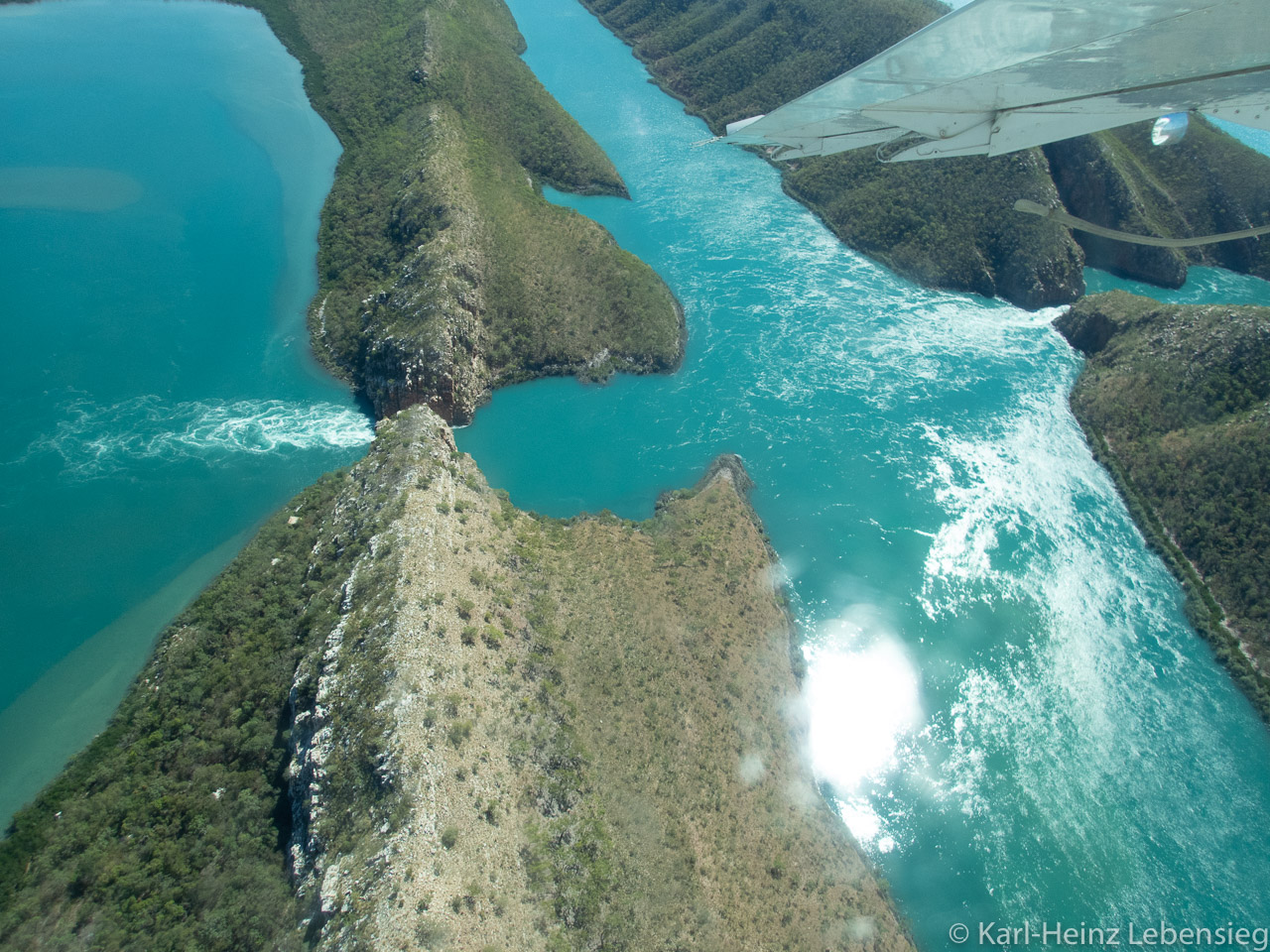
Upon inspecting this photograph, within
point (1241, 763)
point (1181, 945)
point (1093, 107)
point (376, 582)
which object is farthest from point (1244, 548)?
point (376, 582)

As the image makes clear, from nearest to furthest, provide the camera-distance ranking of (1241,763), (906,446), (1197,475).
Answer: (1241,763)
(1197,475)
(906,446)

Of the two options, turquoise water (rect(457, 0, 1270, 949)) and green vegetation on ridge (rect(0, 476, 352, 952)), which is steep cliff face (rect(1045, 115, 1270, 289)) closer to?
turquoise water (rect(457, 0, 1270, 949))

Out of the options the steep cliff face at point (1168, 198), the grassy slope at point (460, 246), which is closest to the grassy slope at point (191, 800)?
the grassy slope at point (460, 246)

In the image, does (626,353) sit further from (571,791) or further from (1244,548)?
(1244,548)

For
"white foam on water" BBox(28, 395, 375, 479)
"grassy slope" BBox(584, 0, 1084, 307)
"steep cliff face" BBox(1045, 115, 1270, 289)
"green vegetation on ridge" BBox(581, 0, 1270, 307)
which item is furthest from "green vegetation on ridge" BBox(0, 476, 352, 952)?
"steep cliff face" BBox(1045, 115, 1270, 289)

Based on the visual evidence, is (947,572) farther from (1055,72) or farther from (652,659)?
(1055,72)
